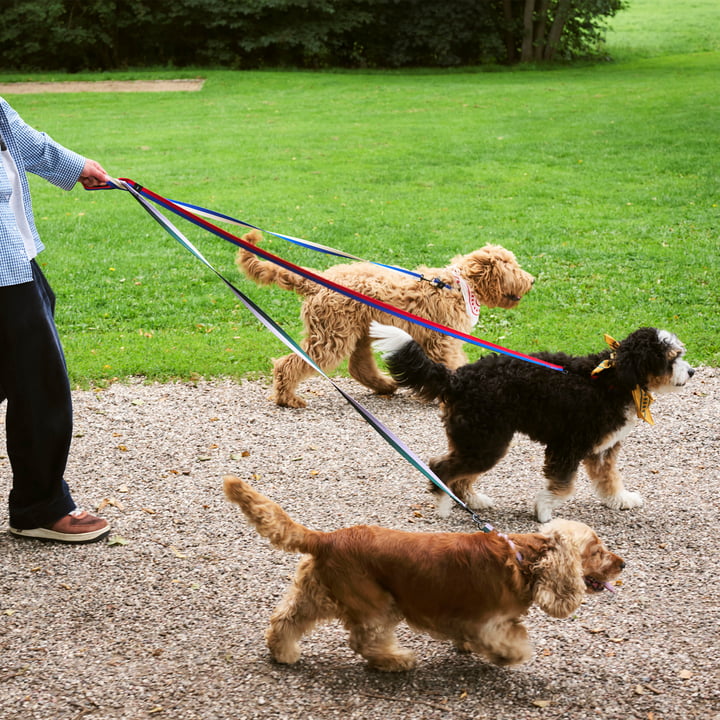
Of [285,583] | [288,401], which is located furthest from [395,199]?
[285,583]

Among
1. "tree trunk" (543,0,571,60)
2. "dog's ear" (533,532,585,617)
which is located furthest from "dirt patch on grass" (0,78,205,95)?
"dog's ear" (533,532,585,617)

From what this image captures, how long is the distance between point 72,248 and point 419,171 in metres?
6.20

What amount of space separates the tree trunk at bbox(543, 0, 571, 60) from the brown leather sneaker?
84.8ft

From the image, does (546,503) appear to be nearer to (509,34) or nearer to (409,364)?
(409,364)

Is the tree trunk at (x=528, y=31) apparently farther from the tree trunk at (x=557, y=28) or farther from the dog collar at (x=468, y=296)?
the dog collar at (x=468, y=296)

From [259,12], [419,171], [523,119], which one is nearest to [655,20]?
[259,12]

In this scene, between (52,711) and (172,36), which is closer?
(52,711)

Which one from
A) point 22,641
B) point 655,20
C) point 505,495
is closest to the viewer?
point 22,641

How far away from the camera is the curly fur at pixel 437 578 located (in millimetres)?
3309

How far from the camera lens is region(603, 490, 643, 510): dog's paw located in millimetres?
4891

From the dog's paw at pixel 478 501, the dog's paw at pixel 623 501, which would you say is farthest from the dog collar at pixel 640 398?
the dog's paw at pixel 478 501

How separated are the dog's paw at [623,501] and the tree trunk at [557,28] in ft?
81.2

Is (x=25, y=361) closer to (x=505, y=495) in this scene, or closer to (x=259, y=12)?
(x=505, y=495)

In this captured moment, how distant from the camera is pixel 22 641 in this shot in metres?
3.74
